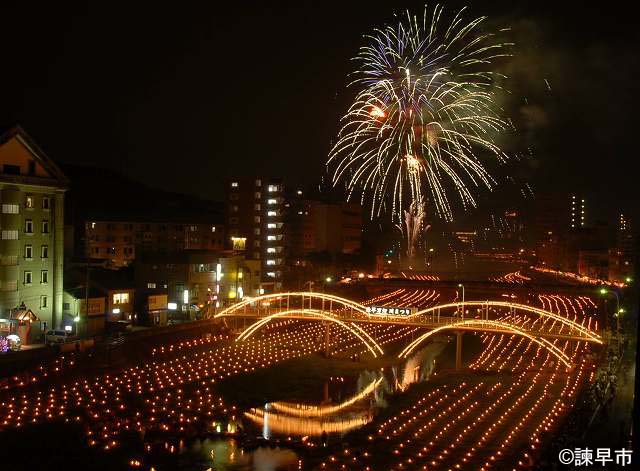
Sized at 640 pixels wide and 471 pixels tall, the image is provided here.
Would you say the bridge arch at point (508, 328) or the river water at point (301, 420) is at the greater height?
the bridge arch at point (508, 328)

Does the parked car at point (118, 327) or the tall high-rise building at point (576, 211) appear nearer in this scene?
the parked car at point (118, 327)

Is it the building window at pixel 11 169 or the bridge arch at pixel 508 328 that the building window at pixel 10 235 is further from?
the bridge arch at pixel 508 328

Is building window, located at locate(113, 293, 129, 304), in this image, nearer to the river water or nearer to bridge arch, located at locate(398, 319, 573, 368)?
the river water

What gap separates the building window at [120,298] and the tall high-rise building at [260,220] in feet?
60.7

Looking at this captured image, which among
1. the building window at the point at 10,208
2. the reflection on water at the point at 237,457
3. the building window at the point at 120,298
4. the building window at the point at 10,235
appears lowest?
the reflection on water at the point at 237,457

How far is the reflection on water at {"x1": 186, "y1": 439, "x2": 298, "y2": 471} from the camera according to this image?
51.9 ft

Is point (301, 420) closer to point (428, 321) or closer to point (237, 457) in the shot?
point (237, 457)

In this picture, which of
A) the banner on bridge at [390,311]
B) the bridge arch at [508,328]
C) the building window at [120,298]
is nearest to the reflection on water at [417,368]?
the bridge arch at [508,328]

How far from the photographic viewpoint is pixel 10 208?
25672 mm

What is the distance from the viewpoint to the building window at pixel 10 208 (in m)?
25.5

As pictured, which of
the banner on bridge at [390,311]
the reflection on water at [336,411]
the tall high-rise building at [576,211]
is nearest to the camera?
the reflection on water at [336,411]

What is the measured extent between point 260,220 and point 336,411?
30122 mm

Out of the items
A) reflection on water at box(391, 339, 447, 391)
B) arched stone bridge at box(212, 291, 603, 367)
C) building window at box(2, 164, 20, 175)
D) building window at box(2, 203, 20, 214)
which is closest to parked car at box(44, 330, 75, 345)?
building window at box(2, 203, 20, 214)

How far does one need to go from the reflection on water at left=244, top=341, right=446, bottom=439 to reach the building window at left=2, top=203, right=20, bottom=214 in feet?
40.9
